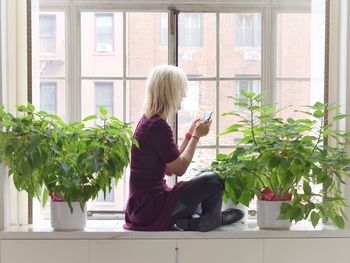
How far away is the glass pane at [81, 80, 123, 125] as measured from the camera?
321cm

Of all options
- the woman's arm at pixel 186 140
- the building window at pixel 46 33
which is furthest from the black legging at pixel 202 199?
the building window at pixel 46 33

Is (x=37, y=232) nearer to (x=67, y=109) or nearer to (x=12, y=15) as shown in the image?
(x=67, y=109)

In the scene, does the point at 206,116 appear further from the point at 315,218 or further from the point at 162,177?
the point at 315,218

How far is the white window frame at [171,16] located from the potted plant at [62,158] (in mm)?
429

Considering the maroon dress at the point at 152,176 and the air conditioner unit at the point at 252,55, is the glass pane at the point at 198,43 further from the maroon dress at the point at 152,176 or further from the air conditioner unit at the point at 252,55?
the maroon dress at the point at 152,176

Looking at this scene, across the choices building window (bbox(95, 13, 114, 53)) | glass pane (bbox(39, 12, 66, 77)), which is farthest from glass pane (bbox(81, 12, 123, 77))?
glass pane (bbox(39, 12, 66, 77))

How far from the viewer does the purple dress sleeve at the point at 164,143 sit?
2.79 m

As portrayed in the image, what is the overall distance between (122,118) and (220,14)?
28.8 inches

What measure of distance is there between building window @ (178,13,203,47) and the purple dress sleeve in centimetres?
59

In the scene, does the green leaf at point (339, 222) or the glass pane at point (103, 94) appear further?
the glass pane at point (103, 94)

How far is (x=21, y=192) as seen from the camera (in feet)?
9.96

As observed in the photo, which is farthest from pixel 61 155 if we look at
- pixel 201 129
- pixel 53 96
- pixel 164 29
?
pixel 164 29

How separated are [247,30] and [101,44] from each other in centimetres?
75

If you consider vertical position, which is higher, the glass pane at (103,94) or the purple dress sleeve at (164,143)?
the glass pane at (103,94)
